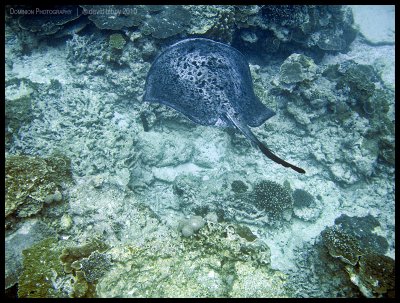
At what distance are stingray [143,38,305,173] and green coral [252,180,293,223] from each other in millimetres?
1479

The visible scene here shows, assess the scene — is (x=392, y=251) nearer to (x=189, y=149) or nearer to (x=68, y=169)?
(x=189, y=149)

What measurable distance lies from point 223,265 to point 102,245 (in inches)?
68.4

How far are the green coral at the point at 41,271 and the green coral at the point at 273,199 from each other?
12.0 ft

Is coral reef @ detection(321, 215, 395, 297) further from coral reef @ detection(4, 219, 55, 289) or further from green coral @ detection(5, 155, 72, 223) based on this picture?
green coral @ detection(5, 155, 72, 223)

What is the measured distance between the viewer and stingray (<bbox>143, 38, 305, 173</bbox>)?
442 cm

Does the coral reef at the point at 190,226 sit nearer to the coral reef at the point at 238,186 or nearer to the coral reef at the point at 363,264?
the coral reef at the point at 238,186

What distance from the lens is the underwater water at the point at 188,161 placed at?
334cm

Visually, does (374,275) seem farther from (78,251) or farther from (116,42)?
(116,42)

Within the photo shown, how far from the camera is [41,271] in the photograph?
2.95 metres

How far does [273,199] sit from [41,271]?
415cm

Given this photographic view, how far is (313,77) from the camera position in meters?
5.97

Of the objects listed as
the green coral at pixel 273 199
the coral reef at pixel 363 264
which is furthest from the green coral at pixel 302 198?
the coral reef at pixel 363 264

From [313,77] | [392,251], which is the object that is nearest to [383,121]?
[313,77]

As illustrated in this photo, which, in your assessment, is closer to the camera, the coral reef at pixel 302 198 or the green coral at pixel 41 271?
the green coral at pixel 41 271
